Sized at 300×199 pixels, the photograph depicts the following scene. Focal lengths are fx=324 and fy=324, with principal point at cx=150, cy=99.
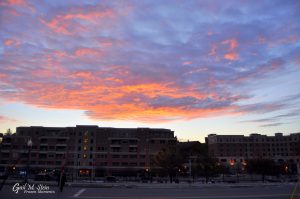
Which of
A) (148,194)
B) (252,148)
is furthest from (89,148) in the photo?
(252,148)

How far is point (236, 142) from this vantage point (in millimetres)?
174500

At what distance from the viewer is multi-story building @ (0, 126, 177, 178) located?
113 meters

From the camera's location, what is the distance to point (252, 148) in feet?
581

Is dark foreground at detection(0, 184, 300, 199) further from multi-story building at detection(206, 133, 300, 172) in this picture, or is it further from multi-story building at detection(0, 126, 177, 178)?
multi-story building at detection(206, 133, 300, 172)

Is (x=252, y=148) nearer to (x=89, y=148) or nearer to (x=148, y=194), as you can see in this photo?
(x=89, y=148)

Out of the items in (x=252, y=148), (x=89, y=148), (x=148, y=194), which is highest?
(x=89, y=148)

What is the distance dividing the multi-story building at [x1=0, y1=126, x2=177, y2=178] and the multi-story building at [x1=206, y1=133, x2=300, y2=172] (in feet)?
205

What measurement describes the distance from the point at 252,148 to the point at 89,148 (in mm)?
98801

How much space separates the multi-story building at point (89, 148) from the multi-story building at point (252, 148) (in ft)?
205

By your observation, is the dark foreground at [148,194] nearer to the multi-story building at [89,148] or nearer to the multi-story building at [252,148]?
the multi-story building at [89,148]

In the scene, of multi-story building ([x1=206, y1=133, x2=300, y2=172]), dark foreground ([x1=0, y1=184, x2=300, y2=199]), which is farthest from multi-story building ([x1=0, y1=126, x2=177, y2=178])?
dark foreground ([x1=0, y1=184, x2=300, y2=199])

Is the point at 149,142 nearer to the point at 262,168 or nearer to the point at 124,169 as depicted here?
the point at 124,169

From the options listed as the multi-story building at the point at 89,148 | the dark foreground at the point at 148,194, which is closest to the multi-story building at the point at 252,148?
the multi-story building at the point at 89,148

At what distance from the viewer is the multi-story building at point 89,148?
113125mm
